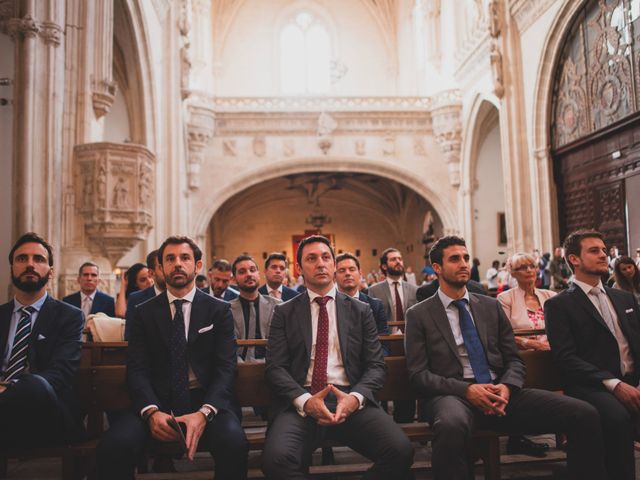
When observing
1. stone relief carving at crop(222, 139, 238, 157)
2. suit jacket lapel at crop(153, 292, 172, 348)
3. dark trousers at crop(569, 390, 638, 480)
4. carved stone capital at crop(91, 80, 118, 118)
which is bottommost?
dark trousers at crop(569, 390, 638, 480)

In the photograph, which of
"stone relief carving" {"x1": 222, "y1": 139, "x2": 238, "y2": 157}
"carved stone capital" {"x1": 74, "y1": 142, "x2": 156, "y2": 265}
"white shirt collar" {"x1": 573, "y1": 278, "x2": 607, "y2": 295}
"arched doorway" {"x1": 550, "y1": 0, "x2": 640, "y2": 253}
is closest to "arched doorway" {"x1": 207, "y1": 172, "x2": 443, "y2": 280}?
"stone relief carving" {"x1": 222, "y1": 139, "x2": 238, "y2": 157}

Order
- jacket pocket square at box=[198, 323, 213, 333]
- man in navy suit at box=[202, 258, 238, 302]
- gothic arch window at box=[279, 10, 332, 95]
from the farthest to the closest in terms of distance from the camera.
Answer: gothic arch window at box=[279, 10, 332, 95] < man in navy suit at box=[202, 258, 238, 302] < jacket pocket square at box=[198, 323, 213, 333]

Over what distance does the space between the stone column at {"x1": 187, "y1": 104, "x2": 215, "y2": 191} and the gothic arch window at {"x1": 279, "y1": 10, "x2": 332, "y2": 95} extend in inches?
249

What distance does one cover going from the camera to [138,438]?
2.87 metres

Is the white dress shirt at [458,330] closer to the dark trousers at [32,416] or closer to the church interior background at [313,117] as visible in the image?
the dark trousers at [32,416]

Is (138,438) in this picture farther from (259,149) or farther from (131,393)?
(259,149)

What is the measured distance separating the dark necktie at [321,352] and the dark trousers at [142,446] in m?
0.48

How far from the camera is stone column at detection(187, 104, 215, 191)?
1662 cm

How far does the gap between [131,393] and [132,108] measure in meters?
10.1

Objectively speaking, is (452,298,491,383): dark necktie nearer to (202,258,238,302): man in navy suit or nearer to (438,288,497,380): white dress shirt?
(438,288,497,380): white dress shirt

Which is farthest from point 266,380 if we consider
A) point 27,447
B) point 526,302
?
point 526,302

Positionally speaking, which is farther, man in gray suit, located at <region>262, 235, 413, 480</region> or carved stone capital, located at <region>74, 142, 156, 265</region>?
carved stone capital, located at <region>74, 142, 156, 265</region>

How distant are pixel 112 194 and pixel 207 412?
555 cm

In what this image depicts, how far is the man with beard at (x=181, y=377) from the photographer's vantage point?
9.34 ft
